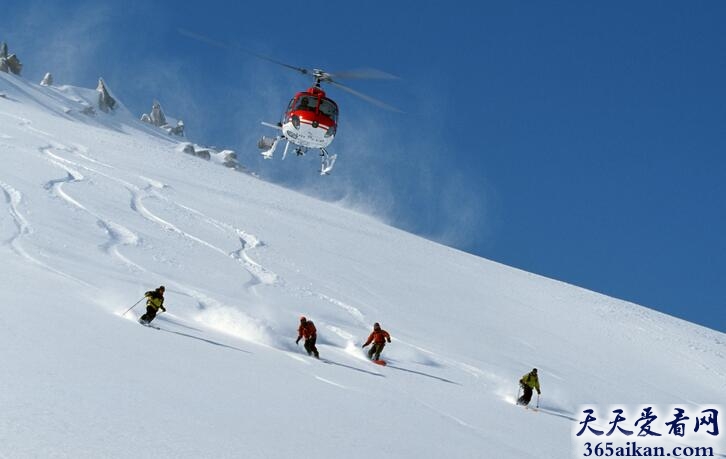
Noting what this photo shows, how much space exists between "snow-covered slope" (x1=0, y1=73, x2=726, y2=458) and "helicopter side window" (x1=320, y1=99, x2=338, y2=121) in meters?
5.15

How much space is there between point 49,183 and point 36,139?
12139mm

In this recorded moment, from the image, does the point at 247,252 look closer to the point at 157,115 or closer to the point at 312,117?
the point at 312,117

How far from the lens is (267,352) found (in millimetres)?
11594

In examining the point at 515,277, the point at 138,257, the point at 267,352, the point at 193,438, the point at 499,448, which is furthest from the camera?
the point at 515,277

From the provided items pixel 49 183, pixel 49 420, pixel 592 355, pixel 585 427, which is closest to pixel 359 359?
pixel 585 427

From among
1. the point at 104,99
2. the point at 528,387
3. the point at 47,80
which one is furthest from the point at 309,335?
the point at 47,80

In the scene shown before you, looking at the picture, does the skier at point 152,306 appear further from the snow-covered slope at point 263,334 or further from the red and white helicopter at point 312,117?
the red and white helicopter at point 312,117

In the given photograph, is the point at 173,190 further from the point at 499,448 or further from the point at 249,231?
the point at 499,448

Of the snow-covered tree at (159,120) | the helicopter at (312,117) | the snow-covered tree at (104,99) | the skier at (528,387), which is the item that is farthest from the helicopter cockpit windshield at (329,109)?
the snow-covered tree at (159,120)

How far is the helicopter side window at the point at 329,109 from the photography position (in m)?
23.6

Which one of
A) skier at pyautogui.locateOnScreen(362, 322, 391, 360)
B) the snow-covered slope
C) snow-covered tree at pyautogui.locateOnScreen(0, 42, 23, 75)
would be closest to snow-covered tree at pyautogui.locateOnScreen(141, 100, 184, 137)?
snow-covered tree at pyautogui.locateOnScreen(0, 42, 23, 75)

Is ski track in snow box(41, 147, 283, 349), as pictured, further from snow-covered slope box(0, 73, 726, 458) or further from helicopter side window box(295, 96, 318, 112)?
helicopter side window box(295, 96, 318, 112)

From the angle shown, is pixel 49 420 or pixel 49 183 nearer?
pixel 49 420

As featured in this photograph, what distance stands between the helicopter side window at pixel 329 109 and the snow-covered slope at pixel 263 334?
515cm
